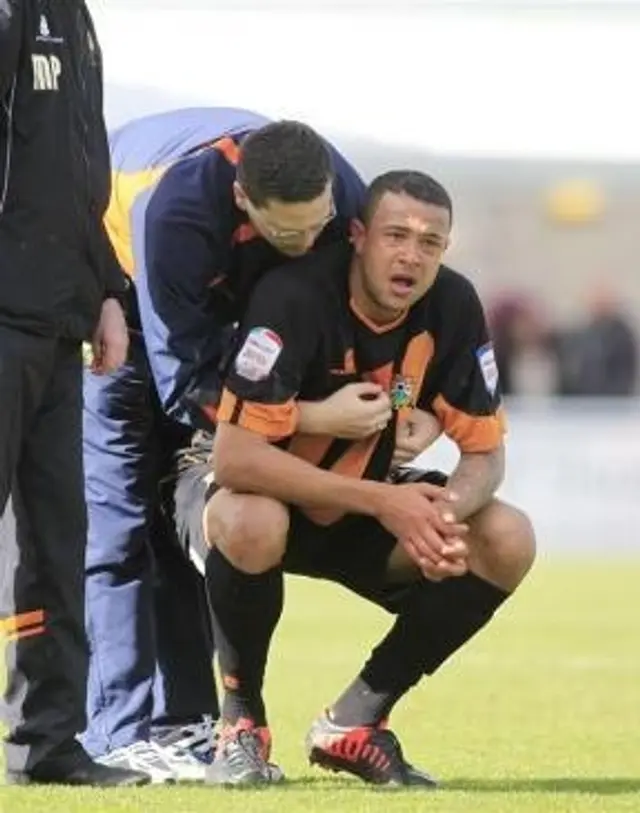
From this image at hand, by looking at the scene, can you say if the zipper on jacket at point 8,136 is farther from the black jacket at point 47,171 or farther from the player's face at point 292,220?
the player's face at point 292,220

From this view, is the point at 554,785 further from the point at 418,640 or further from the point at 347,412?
the point at 347,412

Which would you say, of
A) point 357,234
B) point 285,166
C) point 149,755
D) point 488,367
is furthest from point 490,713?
point 285,166

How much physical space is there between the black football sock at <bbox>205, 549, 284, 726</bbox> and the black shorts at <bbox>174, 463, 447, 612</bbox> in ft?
0.56

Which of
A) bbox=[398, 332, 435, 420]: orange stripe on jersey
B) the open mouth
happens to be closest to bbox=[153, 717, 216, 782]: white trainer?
bbox=[398, 332, 435, 420]: orange stripe on jersey

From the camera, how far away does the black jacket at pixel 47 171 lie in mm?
6836

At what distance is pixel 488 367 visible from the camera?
7.49 m

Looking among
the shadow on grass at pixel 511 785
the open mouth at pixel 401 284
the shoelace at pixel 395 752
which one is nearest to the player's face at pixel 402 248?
the open mouth at pixel 401 284

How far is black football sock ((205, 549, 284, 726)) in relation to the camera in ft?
23.7

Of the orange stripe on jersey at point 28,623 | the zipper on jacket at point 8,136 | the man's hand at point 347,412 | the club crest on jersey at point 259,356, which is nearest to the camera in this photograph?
the zipper on jacket at point 8,136

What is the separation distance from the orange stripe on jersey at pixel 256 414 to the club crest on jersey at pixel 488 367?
1.80 ft

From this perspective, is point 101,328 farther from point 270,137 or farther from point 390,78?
point 390,78

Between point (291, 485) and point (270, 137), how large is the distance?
889 mm

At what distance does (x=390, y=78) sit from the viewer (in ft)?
65.3

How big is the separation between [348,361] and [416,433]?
0.94 ft
